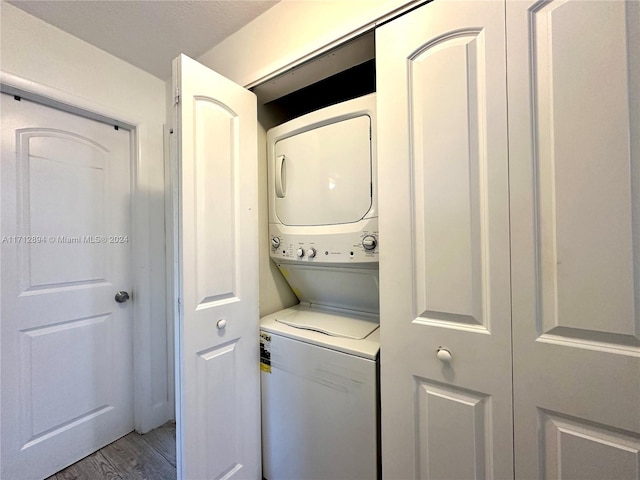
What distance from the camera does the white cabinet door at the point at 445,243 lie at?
764mm

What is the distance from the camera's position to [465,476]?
829 millimetres

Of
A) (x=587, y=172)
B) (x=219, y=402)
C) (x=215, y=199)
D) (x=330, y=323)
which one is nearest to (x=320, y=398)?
(x=330, y=323)

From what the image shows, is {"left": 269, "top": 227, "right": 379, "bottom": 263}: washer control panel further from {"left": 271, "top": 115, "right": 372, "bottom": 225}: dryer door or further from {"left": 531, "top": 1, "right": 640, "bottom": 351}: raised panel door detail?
{"left": 531, "top": 1, "right": 640, "bottom": 351}: raised panel door detail

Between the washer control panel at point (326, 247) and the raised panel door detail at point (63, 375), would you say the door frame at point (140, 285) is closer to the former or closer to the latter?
the raised panel door detail at point (63, 375)

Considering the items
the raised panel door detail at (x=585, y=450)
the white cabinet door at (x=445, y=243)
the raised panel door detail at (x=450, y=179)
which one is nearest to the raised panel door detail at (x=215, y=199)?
the white cabinet door at (x=445, y=243)

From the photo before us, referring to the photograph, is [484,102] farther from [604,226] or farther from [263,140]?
[263,140]

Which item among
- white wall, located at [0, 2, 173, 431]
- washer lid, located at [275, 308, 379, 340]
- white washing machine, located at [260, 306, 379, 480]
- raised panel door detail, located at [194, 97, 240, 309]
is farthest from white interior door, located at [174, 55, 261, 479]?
white wall, located at [0, 2, 173, 431]

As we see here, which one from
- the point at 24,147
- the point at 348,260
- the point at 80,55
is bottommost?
the point at 348,260

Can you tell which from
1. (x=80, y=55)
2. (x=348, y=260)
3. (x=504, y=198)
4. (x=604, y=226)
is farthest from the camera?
(x=80, y=55)

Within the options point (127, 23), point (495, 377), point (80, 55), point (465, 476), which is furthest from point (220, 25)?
point (465, 476)

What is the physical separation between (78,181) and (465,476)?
96.8 inches

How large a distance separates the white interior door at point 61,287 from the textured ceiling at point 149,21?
0.50 m

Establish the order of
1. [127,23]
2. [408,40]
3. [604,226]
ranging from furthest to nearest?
[127,23]
[408,40]
[604,226]

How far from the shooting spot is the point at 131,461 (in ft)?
5.24
